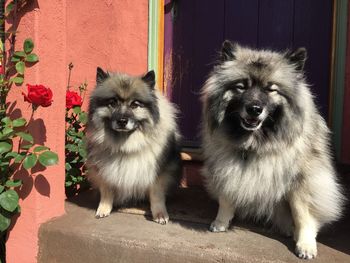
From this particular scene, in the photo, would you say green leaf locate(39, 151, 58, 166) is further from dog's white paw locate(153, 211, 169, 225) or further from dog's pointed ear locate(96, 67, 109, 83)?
dog's white paw locate(153, 211, 169, 225)

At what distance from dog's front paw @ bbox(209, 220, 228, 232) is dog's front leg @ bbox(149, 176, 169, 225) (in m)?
0.36

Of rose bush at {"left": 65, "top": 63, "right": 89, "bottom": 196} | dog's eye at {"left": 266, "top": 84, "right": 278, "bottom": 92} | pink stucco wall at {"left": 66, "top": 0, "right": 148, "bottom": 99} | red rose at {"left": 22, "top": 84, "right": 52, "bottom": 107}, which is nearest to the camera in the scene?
dog's eye at {"left": 266, "top": 84, "right": 278, "bottom": 92}

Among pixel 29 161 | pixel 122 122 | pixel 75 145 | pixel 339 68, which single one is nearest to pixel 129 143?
pixel 122 122

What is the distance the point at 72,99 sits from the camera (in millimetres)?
3391

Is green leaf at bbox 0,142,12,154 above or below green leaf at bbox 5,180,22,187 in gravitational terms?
above

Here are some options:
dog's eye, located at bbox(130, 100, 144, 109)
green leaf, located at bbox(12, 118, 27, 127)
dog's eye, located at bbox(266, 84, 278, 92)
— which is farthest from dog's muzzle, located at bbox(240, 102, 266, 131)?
green leaf, located at bbox(12, 118, 27, 127)

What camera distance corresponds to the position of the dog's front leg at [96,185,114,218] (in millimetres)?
3016

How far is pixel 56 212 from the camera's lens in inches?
116

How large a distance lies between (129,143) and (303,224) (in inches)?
51.5

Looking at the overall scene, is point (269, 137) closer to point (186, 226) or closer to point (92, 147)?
point (186, 226)

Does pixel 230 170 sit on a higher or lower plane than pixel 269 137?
lower

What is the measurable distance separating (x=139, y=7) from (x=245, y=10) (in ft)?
3.59

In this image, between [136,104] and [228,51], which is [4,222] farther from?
[228,51]

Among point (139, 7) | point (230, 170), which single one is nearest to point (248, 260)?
point (230, 170)
